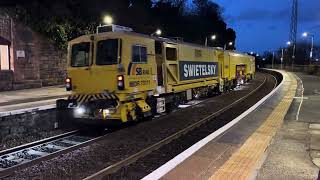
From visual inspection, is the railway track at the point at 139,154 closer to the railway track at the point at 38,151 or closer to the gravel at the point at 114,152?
the gravel at the point at 114,152

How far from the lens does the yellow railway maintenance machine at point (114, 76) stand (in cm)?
1287

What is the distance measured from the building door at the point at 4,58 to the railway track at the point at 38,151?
13222 millimetres

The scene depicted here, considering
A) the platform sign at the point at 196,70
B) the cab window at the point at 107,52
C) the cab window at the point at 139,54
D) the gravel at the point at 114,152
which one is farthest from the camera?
the platform sign at the point at 196,70

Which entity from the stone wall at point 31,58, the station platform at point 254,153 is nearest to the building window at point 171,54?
Result: the station platform at point 254,153

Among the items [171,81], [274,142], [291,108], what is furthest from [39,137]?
[291,108]

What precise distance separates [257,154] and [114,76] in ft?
19.4

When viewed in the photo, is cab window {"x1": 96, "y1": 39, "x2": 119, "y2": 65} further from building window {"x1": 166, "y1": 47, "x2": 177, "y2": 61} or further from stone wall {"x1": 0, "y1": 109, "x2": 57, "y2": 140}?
building window {"x1": 166, "y1": 47, "x2": 177, "y2": 61}

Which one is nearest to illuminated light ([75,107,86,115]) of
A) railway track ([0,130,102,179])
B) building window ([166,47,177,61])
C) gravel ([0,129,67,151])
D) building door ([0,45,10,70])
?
railway track ([0,130,102,179])

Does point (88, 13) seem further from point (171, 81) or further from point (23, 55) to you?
point (171, 81)

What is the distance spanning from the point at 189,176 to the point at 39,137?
24.5 feet

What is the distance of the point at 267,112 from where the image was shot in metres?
15.1

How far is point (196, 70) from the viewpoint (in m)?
19.9

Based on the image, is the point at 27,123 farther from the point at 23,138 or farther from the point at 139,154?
the point at 139,154

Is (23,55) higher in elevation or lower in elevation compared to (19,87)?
higher
